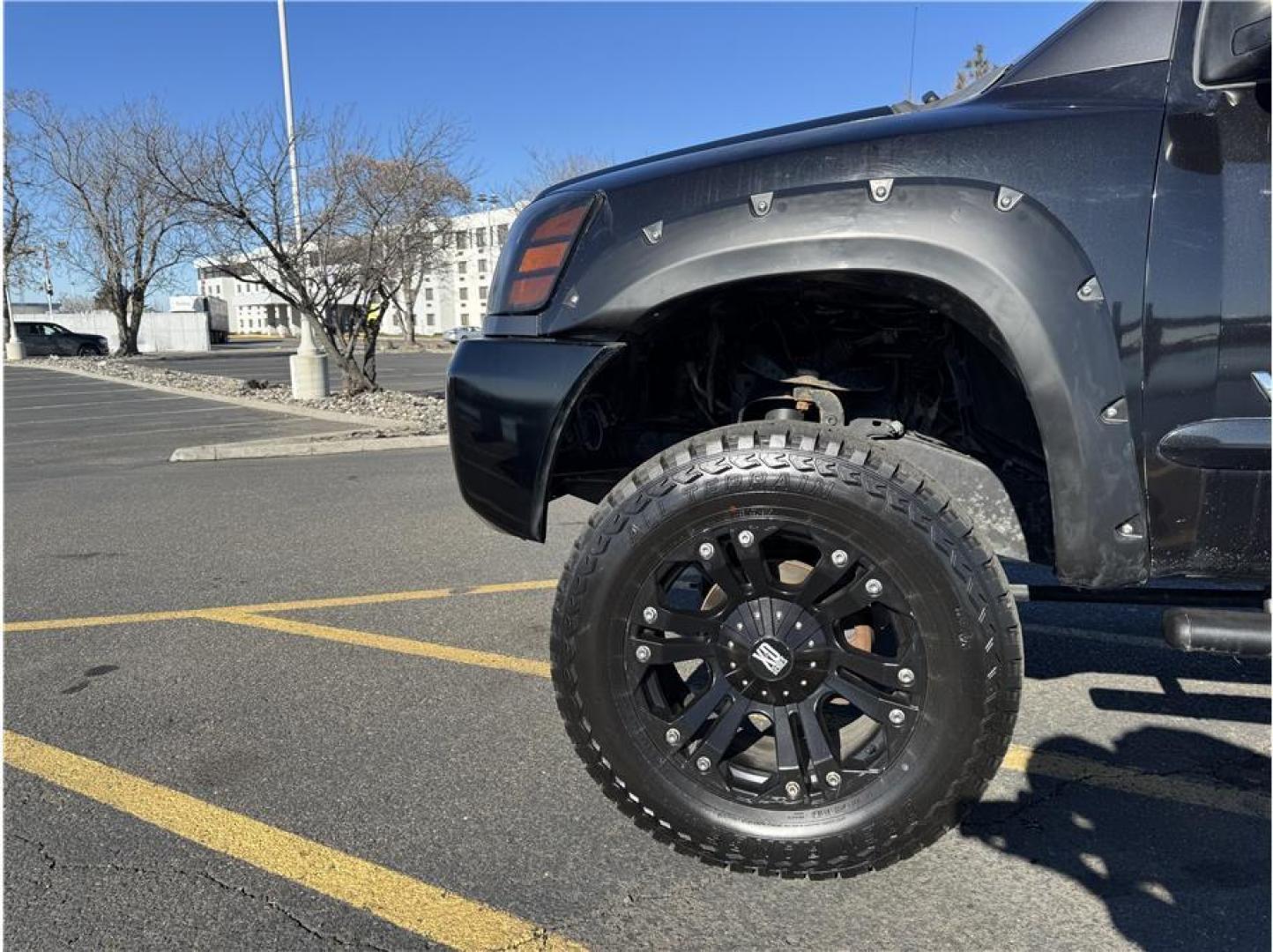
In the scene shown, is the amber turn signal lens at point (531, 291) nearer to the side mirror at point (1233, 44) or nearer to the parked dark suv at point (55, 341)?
the side mirror at point (1233, 44)

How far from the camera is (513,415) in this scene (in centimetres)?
234

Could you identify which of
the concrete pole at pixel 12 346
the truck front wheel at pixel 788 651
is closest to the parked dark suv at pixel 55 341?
the concrete pole at pixel 12 346

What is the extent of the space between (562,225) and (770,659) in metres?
1.19

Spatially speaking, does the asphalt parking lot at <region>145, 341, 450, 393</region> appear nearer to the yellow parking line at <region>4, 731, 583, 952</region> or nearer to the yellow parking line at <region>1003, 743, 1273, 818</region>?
the yellow parking line at <region>4, 731, 583, 952</region>

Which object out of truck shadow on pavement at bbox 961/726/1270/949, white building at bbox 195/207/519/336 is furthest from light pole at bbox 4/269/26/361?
white building at bbox 195/207/519/336

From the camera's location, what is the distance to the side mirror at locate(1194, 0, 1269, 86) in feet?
5.79

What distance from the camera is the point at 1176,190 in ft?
6.07

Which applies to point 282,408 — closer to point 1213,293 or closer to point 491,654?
point 491,654

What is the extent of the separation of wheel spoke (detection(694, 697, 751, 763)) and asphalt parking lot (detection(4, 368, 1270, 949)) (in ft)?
1.11

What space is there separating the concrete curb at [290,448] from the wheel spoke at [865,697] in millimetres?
7933

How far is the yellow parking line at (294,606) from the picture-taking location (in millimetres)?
4207

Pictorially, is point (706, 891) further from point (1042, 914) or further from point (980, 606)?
point (980, 606)

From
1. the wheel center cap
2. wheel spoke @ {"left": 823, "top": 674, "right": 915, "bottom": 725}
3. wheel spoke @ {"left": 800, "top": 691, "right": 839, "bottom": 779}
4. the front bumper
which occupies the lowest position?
wheel spoke @ {"left": 800, "top": 691, "right": 839, "bottom": 779}

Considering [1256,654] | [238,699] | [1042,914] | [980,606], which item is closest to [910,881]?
[1042,914]
